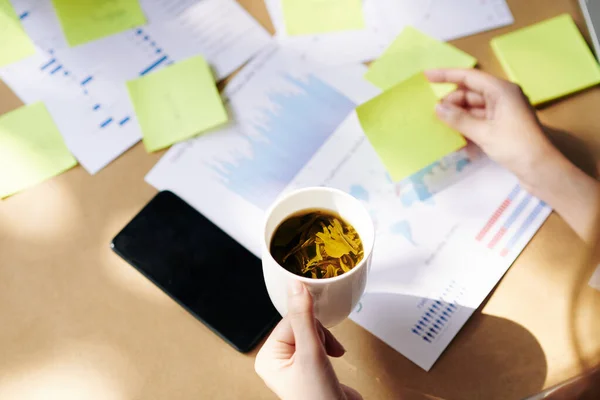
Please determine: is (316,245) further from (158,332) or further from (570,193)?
(570,193)

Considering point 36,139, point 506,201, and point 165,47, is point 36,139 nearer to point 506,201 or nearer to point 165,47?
point 165,47

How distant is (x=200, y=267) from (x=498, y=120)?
41 cm

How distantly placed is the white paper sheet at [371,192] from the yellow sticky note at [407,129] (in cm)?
2

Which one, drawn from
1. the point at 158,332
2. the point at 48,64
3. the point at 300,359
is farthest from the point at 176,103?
the point at 300,359

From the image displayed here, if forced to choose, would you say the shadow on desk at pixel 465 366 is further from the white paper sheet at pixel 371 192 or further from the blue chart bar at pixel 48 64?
the blue chart bar at pixel 48 64

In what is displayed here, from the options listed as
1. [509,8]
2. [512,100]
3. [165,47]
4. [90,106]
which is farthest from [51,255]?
[509,8]

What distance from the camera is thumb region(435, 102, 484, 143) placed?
697 mm

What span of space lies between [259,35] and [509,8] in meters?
0.37

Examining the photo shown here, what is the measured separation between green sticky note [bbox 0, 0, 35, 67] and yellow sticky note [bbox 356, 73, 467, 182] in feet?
1.56

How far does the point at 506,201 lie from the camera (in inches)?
27.0

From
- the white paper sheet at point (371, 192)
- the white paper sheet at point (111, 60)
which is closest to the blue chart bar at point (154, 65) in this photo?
the white paper sheet at point (111, 60)

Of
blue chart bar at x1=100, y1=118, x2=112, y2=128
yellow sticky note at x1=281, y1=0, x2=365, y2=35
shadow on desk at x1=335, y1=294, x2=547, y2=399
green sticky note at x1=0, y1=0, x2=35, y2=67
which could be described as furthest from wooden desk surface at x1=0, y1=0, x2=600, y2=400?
yellow sticky note at x1=281, y1=0, x2=365, y2=35

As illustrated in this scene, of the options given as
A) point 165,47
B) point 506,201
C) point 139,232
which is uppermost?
point 165,47

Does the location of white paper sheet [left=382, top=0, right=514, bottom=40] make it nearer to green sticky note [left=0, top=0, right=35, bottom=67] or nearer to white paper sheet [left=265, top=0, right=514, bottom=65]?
white paper sheet [left=265, top=0, right=514, bottom=65]
